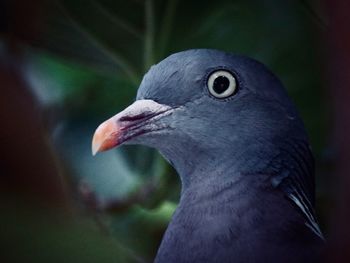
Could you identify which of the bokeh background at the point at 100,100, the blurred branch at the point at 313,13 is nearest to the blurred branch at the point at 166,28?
the bokeh background at the point at 100,100

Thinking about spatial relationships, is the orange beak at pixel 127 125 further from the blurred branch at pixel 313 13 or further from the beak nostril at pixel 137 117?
the blurred branch at pixel 313 13

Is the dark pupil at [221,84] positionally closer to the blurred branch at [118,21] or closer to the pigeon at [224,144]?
the pigeon at [224,144]

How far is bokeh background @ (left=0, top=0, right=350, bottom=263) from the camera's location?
451 millimetres

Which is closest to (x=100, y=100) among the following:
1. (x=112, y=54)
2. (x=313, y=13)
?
(x=112, y=54)

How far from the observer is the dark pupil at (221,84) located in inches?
16.9

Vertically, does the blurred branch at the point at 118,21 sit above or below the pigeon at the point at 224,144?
above

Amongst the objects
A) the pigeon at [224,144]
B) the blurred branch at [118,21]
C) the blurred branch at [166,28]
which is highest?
the blurred branch at [118,21]

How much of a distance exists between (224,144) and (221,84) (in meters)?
0.05

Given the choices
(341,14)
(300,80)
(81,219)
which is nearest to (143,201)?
(81,219)

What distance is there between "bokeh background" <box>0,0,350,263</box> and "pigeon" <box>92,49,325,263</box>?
3 cm

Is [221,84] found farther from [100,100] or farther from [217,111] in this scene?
[100,100]

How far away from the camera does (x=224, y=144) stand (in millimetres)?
440

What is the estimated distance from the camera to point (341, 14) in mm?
168

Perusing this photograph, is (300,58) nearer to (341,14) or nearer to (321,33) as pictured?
(321,33)
